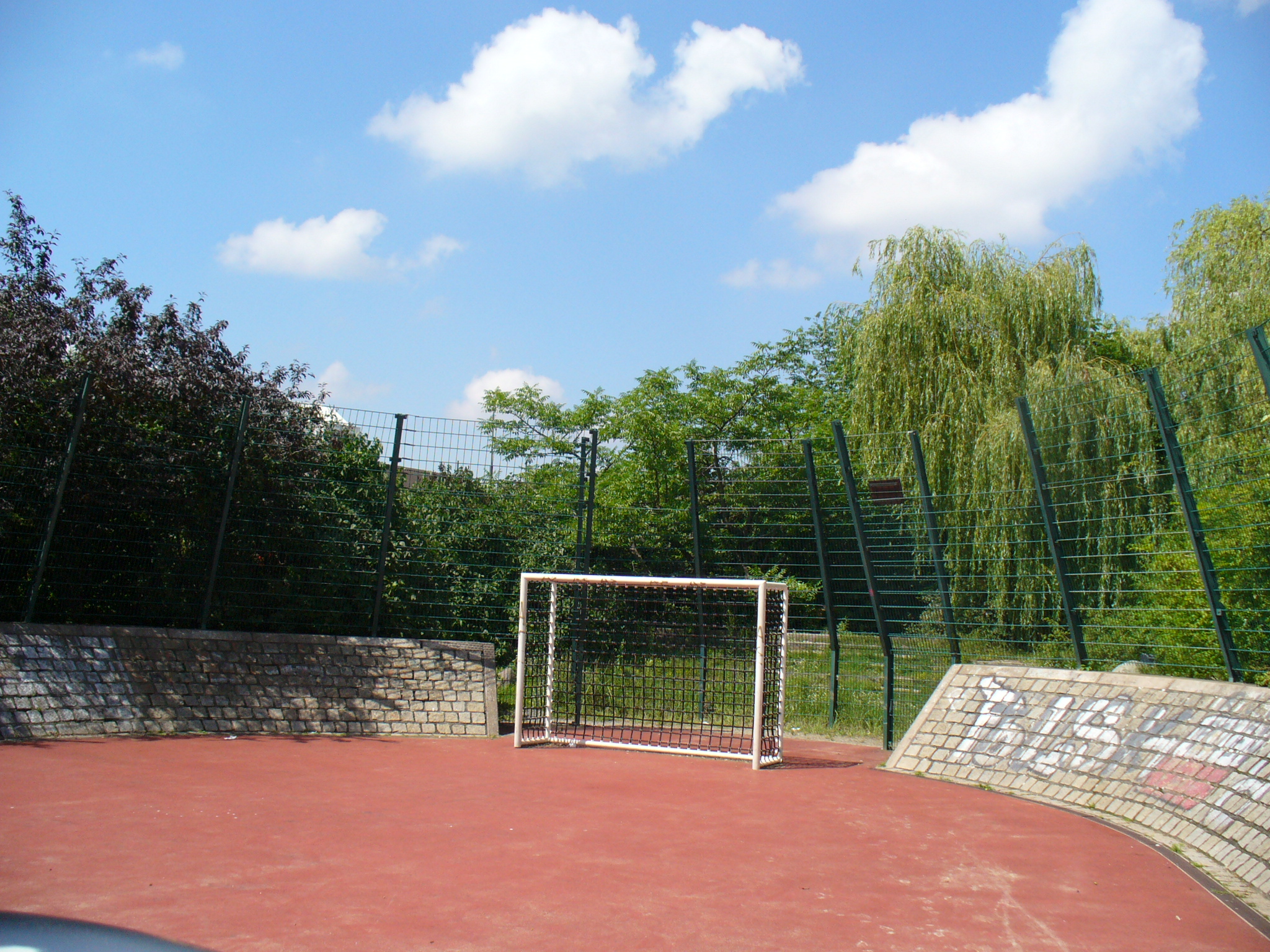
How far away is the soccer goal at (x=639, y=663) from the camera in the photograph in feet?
28.9

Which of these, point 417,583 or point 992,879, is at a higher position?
point 417,583

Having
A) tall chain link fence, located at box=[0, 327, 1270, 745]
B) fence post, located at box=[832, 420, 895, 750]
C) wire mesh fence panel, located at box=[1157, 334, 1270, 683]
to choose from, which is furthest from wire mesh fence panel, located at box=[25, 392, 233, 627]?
wire mesh fence panel, located at box=[1157, 334, 1270, 683]

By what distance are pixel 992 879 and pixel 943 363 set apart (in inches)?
446

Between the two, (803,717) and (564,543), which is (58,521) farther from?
(803,717)

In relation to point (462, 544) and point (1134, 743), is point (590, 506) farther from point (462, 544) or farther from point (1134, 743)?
point (1134, 743)

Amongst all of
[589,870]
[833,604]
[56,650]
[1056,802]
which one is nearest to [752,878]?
[589,870]

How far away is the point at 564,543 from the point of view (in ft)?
33.1

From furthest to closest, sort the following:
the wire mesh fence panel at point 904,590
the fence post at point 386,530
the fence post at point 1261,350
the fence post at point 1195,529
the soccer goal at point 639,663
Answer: the fence post at point 386,530, the soccer goal at point 639,663, the wire mesh fence panel at point 904,590, the fence post at point 1195,529, the fence post at point 1261,350

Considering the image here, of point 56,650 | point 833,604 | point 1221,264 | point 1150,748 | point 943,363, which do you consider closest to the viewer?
point 1150,748

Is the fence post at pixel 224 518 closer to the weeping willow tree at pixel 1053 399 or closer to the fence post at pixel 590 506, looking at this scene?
the fence post at pixel 590 506

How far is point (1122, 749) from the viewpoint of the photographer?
6.04 metres

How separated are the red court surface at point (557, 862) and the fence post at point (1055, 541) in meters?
1.60

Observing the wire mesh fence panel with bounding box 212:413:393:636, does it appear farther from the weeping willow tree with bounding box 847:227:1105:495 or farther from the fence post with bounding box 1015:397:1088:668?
the weeping willow tree with bounding box 847:227:1105:495

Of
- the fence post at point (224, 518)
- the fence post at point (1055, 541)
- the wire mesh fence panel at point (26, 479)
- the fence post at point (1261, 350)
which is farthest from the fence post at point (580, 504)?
the fence post at point (1261, 350)
